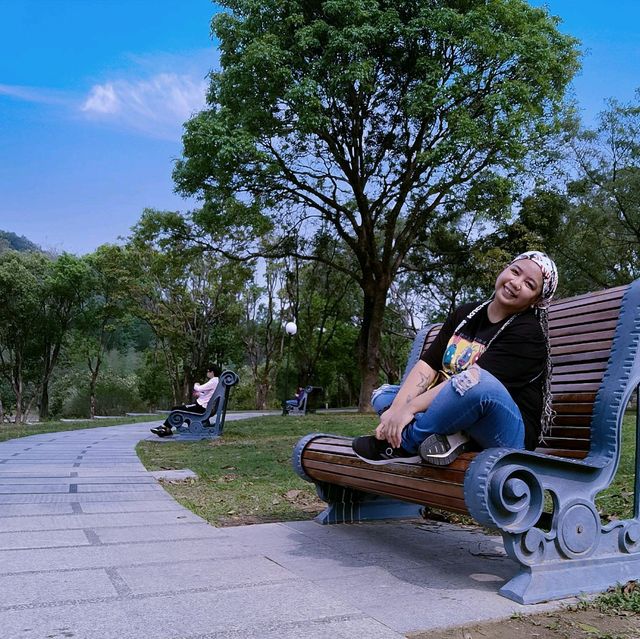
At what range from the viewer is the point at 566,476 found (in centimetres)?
277

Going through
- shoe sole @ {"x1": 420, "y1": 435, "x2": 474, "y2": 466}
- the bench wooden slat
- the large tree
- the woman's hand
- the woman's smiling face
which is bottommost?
shoe sole @ {"x1": 420, "y1": 435, "x2": 474, "y2": 466}

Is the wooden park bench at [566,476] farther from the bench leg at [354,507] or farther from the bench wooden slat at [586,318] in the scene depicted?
the bench leg at [354,507]

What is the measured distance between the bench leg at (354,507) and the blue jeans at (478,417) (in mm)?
1366

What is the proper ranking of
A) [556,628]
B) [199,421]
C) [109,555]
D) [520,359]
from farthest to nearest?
[199,421], [109,555], [520,359], [556,628]

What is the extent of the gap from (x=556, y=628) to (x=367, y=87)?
48.5ft

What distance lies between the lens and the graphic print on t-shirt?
10.4 ft

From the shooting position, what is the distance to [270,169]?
15.9 meters

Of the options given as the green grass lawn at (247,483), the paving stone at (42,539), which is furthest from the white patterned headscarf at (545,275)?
the paving stone at (42,539)

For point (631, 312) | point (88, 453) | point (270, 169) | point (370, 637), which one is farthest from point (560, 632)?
point (270, 169)

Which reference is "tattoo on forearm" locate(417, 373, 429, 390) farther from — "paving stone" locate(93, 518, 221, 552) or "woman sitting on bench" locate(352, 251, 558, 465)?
"paving stone" locate(93, 518, 221, 552)

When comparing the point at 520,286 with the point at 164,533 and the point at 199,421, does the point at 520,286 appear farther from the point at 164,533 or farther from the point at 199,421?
the point at 199,421

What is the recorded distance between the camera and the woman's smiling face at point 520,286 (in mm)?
3043

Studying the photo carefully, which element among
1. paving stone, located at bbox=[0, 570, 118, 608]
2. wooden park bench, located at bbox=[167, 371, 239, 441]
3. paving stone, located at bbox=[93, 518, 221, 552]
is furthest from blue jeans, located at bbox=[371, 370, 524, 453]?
wooden park bench, located at bbox=[167, 371, 239, 441]

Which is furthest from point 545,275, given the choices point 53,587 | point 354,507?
point 53,587
